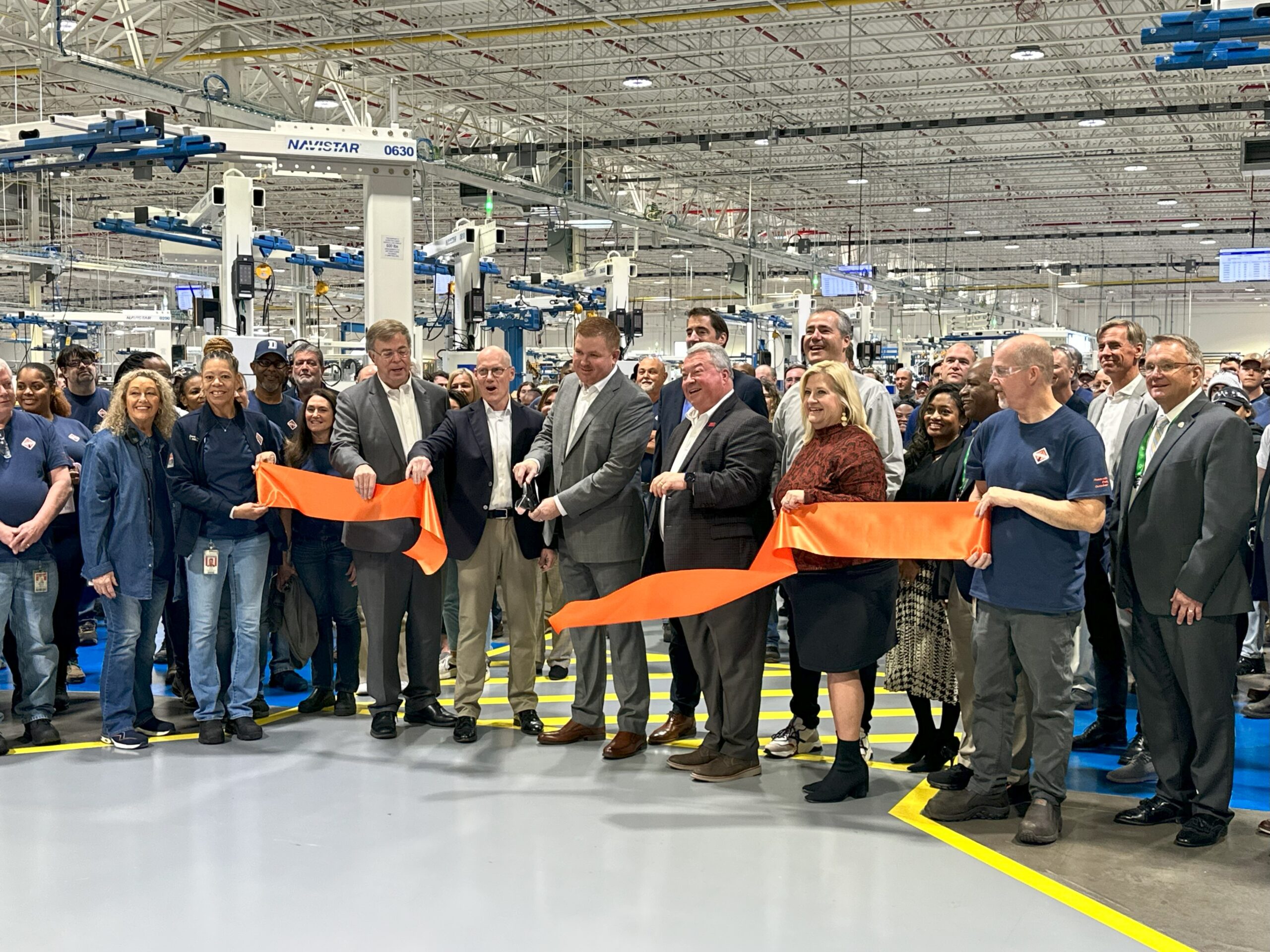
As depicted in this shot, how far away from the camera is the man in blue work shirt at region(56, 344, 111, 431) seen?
7.64 m

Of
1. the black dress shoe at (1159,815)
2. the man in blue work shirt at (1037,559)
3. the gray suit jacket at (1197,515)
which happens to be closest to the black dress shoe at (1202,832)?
the black dress shoe at (1159,815)

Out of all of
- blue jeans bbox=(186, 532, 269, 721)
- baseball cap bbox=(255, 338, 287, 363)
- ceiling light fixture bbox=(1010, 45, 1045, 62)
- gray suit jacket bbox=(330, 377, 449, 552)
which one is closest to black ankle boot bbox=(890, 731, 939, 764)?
gray suit jacket bbox=(330, 377, 449, 552)

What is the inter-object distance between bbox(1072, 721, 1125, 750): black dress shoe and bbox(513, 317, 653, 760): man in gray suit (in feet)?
6.63

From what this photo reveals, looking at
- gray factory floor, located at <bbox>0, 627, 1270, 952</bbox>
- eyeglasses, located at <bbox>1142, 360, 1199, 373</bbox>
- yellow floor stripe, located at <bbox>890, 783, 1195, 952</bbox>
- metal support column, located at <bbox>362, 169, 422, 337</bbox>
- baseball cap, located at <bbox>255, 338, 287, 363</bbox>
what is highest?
metal support column, located at <bbox>362, 169, 422, 337</bbox>

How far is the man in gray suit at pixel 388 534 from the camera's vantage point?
17.7ft

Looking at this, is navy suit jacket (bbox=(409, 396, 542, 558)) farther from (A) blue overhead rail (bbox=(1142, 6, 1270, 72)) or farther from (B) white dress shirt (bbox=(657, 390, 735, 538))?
(A) blue overhead rail (bbox=(1142, 6, 1270, 72))

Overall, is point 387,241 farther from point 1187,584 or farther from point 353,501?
point 1187,584

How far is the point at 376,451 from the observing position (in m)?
5.46

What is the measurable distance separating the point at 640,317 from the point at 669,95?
17.6 feet

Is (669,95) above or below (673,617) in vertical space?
above

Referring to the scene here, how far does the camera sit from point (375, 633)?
5449 mm

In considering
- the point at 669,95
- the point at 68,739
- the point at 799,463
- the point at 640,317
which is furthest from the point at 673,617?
the point at 669,95

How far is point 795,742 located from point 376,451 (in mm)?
2324

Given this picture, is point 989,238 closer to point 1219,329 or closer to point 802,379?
point 1219,329
